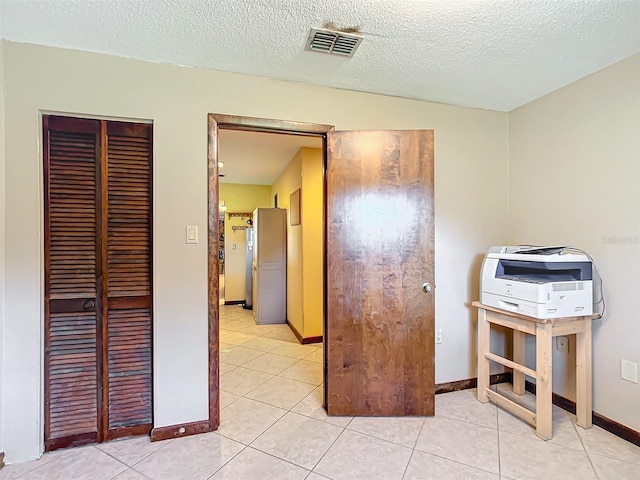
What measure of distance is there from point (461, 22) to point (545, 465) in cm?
233

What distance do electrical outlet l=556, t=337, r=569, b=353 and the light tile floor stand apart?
0.43 m

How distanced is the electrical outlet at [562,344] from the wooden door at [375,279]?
100cm

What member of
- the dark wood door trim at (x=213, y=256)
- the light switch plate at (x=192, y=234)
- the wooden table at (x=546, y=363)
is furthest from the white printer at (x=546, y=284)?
the light switch plate at (x=192, y=234)

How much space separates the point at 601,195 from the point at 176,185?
272 cm

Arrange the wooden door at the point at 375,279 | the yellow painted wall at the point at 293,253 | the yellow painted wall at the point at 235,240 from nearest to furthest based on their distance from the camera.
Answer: the wooden door at the point at 375,279, the yellow painted wall at the point at 293,253, the yellow painted wall at the point at 235,240

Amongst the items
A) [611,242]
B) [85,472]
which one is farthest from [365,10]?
[85,472]

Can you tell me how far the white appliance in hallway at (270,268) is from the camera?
4895 mm

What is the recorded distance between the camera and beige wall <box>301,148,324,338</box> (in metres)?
3.95

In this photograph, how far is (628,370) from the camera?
78.3 inches

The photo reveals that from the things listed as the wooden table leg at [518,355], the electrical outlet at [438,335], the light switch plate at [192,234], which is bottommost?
the wooden table leg at [518,355]

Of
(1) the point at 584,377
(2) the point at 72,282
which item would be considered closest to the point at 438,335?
(1) the point at 584,377

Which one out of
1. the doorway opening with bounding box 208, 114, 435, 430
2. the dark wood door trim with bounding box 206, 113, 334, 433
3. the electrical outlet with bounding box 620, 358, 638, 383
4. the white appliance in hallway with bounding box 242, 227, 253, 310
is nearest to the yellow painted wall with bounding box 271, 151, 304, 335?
the white appliance in hallway with bounding box 242, 227, 253, 310

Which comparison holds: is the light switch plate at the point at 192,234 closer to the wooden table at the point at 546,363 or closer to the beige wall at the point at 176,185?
the beige wall at the point at 176,185

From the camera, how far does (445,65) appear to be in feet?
6.73
